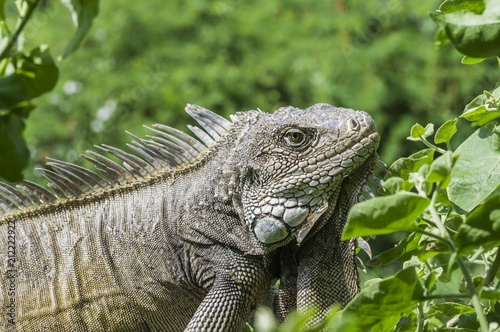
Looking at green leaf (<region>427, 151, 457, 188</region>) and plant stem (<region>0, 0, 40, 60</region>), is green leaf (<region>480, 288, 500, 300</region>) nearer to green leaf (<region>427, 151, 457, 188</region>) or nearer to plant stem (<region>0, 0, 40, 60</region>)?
green leaf (<region>427, 151, 457, 188</region>)

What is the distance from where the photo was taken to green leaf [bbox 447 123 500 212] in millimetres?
1478

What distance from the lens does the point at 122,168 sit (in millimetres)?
2592

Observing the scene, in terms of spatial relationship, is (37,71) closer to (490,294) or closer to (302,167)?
(490,294)

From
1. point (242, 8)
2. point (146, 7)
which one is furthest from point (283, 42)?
point (146, 7)

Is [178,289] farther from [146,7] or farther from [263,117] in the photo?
[146,7]

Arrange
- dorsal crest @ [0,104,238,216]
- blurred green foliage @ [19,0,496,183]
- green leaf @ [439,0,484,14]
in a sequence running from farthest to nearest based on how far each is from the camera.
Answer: blurred green foliage @ [19,0,496,183], dorsal crest @ [0,104,238,216], green leaf @ [439,0,484,14]

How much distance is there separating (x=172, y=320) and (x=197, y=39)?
43.2ft

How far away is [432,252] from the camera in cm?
134

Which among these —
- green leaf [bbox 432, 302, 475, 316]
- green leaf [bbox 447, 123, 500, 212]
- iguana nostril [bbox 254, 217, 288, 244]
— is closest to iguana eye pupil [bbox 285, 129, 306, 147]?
iguana nostril [bbox 254, 217, 288, 244]

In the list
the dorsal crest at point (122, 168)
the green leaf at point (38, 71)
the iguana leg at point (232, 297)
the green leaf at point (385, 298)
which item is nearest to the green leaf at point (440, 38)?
the green leaf at point (385, 298)

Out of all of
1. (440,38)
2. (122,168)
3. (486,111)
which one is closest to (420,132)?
(486,111)

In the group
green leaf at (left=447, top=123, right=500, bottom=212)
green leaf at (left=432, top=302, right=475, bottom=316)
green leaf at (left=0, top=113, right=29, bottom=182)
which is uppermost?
green leaf at (left=0, top=113, right=29, bottom=182)

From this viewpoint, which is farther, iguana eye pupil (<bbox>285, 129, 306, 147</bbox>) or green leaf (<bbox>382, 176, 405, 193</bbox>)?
iguana eye pupil (<bbox>285, 129, 306, 147</bbox>)

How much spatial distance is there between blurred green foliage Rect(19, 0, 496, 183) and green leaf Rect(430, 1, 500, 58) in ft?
36.6
